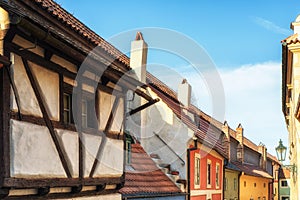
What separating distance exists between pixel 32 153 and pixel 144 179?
7804 millimetres

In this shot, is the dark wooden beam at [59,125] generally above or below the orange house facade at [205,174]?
above

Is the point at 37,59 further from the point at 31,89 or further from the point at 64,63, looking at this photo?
the point at 64,63

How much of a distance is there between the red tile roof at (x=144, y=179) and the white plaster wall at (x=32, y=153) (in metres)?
4.26

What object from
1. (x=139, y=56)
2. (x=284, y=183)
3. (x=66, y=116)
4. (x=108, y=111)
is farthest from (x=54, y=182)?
(x=284, y=183)

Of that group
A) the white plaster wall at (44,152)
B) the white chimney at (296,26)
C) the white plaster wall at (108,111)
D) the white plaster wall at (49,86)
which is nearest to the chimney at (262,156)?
the white chimney at (296,26)

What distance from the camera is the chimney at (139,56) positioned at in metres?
12.9

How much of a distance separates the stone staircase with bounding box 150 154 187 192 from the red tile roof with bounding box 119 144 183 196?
7.6 inches

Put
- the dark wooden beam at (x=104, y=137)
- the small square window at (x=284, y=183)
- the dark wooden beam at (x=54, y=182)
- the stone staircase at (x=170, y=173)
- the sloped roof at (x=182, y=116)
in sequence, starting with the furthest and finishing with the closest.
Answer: the small square window at (x=284, y=183)
the sloped roof at (x=182, y=116)
the stone staircase at (x=170, y=173)
the dark wooden beam at (x=104, y=137)
the dark wooden beam at (x=54, y=182)

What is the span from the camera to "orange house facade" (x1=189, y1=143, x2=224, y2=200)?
63.3ft

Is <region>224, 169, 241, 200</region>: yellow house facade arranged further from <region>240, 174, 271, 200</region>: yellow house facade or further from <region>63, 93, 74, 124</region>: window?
<region>63, 93, 74, 124</region>: window

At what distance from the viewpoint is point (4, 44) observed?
717 centimetres

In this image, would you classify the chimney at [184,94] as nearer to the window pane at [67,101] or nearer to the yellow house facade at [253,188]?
the yellow house facade at [253,188]

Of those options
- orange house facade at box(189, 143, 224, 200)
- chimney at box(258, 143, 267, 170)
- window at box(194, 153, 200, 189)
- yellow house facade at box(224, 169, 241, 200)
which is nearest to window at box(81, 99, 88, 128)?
orange house facade at box(189, 143, 224, 200)

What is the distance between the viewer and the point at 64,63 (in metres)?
9.03
